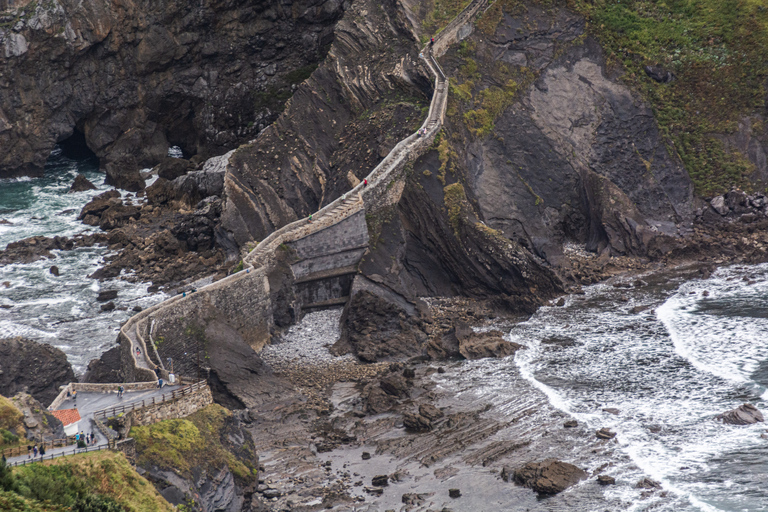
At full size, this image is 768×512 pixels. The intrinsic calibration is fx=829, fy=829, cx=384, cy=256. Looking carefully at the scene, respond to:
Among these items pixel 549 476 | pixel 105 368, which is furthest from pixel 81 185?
pixel 549 476

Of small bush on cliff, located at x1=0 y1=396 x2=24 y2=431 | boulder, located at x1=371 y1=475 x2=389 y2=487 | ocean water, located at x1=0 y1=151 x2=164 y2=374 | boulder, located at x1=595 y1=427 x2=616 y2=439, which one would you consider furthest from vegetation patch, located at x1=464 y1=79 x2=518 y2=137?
small bush on cliff, located at x1=0 y1=396 x2=24 y2=431

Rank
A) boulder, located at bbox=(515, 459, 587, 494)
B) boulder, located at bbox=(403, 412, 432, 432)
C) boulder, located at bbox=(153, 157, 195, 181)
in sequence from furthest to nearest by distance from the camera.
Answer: boulder, located at bbox=(153, 157, 195, 181), boulder, located at bbox=(403, 412, 432, 432), boulder, located at bbox=(515, 459, 587, 494)

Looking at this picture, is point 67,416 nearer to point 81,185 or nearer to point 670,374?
point 670,374

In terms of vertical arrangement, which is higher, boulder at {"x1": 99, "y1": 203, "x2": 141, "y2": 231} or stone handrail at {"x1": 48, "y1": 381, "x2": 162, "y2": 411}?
boulder at {"x1": 99, "y1": 203, "x2": 141, "y2": 231}

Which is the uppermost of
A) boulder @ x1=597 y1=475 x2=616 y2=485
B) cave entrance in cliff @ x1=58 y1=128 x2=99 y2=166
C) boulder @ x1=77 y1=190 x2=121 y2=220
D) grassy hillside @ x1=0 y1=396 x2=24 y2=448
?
cave entrance in cliff @ x1=58 y1=128 x2=99 y2=166

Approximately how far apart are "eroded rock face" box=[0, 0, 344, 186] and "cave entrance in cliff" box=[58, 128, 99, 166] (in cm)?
522

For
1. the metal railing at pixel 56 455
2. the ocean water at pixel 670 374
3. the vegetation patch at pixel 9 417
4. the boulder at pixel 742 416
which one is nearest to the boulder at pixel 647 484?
the ocean water at pixel 670 374

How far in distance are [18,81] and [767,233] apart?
72.4 meters

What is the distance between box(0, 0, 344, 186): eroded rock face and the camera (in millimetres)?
83750

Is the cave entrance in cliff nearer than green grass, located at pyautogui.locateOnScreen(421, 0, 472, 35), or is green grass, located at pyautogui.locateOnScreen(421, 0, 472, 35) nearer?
green grass, located at pyautogui.locateOnScreen(421, 0, 472, 35)

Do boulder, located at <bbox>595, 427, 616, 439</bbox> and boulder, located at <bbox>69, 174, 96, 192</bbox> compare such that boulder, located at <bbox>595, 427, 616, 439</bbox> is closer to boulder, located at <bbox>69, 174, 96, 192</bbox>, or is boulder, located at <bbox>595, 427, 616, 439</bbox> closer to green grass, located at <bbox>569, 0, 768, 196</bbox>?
green grass, located at <bbox>569, 0, 768, 196</bbox>

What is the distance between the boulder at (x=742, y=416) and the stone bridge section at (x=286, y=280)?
25209 mm

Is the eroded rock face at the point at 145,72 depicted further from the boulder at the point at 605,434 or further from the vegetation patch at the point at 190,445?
the boulder at the point at 605,434

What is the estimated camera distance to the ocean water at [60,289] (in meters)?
55.4
